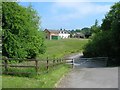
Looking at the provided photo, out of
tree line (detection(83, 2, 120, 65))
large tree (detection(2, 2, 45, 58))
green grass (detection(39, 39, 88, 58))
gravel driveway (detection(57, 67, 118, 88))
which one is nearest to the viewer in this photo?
gravel driveway (detection(57, 67, 118, 88))

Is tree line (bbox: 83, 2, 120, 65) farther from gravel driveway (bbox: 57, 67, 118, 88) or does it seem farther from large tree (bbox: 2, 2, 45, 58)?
gravel driveway (bbox: 57, 67, 118, 88)

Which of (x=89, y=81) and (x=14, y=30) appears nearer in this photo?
(x=89, y=81)

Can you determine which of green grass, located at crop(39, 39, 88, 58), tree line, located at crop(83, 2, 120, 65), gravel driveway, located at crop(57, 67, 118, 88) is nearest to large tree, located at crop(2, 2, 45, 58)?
gravel driveway, located at crop(57, 67, 118, 88)

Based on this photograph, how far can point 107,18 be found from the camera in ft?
218

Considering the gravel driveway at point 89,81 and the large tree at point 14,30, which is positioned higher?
the large tree at point 14,30

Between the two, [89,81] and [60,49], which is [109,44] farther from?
[60,49]

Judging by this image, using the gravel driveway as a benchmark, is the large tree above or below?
above

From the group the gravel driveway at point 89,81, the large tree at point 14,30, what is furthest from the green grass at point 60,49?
the gravel driveway at point 89,81

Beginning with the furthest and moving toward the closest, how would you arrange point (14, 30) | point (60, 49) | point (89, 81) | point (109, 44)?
point (60, 49) < point (109, 44) < point (14, 30) < point (89, 81)

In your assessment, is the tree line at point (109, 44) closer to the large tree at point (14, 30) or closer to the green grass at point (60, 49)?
the green grass at point (60, 49)

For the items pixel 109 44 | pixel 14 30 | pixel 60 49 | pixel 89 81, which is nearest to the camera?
pixel 89 81

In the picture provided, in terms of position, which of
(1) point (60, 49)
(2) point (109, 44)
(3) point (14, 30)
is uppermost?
(3) point (14, 30)

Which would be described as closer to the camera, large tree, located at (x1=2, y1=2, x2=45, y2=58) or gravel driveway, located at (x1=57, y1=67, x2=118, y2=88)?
gravel driveway, located at (x1=57, y1=67, x2=118, y2=88)

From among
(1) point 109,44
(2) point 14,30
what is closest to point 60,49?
(1) point 109,44
